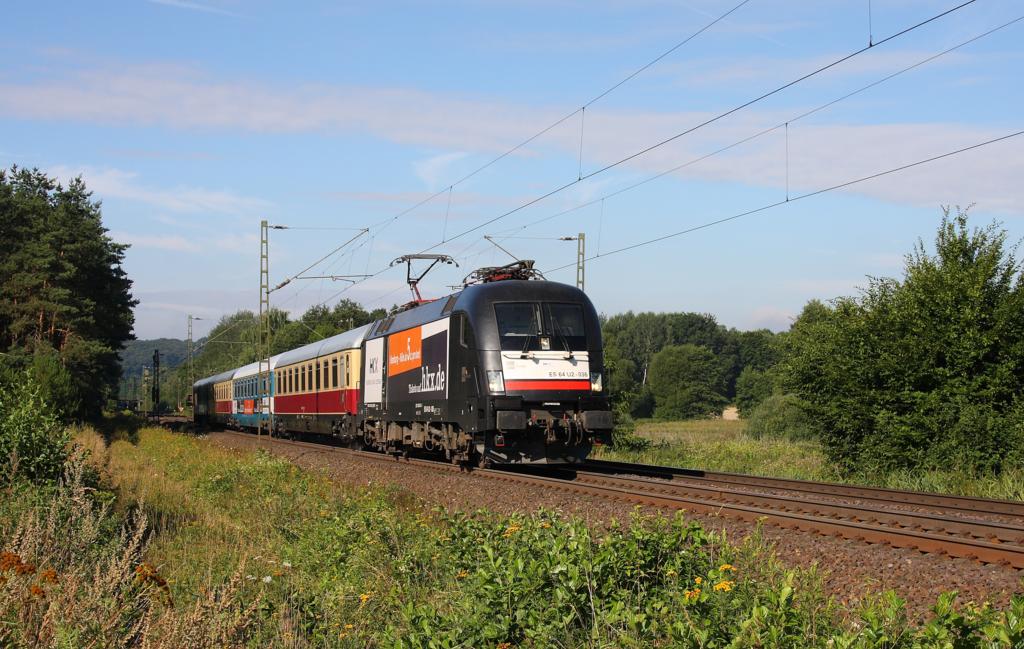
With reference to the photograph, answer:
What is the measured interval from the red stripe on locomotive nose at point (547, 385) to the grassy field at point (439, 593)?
18.4ft

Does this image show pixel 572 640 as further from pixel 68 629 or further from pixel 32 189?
pixel 32 189

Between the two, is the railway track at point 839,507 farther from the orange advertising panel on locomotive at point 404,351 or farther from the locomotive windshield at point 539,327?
Result: the orange advertising panel on locomotive at point 404,351

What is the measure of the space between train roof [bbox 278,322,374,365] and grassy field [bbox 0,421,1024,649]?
15.1 meters

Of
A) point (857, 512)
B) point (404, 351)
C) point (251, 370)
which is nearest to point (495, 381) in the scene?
point (404, 351)

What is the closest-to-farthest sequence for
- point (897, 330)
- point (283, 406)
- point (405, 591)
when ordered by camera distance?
point (405, 591) < point (897, 330) < point (283, 406)

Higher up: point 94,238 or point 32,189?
point 32,189

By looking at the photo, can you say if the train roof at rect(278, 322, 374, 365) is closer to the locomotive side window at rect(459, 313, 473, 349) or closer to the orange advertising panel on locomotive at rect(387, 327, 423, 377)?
the orange advertising panel on locomotive at rect(387, 327, 423, 377)

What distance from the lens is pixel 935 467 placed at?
16422 mm

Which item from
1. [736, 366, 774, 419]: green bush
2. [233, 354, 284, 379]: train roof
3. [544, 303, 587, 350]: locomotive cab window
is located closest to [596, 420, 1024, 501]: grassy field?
[544, 303, 587, 350]: locomotive cab window

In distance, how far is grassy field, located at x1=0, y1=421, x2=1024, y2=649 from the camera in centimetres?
490

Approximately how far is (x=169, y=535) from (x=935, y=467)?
12.7m

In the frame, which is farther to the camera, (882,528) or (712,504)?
(712,504)

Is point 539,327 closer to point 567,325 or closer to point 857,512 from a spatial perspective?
point 567,325

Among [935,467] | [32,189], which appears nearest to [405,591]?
[935,467]
